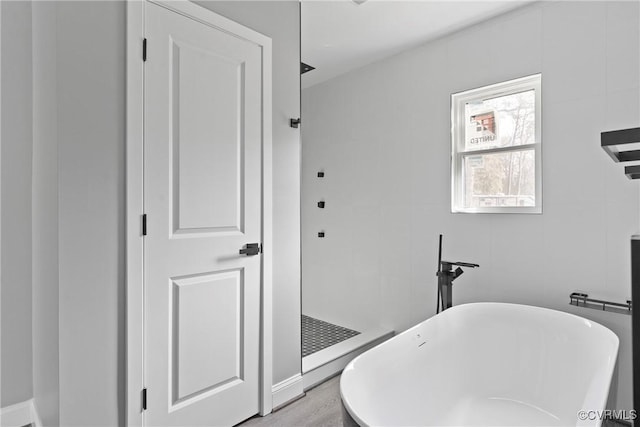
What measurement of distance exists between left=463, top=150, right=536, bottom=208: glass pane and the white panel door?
165 cm

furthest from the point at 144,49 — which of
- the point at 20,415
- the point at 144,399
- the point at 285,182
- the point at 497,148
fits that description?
the point at 497,148

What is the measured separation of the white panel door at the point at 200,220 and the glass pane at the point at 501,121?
1.65m

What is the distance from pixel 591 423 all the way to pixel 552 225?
1.51 m

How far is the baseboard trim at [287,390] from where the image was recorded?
2195 mm

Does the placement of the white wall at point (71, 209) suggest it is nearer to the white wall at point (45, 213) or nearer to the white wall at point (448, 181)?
the white wall at point (45, 213)

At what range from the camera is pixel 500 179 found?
8.65ft

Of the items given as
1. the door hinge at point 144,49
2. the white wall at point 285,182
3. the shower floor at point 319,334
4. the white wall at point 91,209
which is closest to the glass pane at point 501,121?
the white wall at point 285,182

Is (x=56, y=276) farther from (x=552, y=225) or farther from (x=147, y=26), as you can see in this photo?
(x=552, y=225)

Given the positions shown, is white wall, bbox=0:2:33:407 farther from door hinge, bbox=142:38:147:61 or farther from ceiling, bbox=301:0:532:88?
ceiling, bbox=301:0:532:88

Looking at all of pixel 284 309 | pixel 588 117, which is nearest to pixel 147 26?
pixel 284 309

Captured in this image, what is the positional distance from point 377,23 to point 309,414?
2.66 metres

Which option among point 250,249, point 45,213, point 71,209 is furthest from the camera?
point 250,249

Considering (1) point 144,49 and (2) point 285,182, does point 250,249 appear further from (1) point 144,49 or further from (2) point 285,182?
(1) point 144,49

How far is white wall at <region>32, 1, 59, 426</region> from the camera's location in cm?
145
